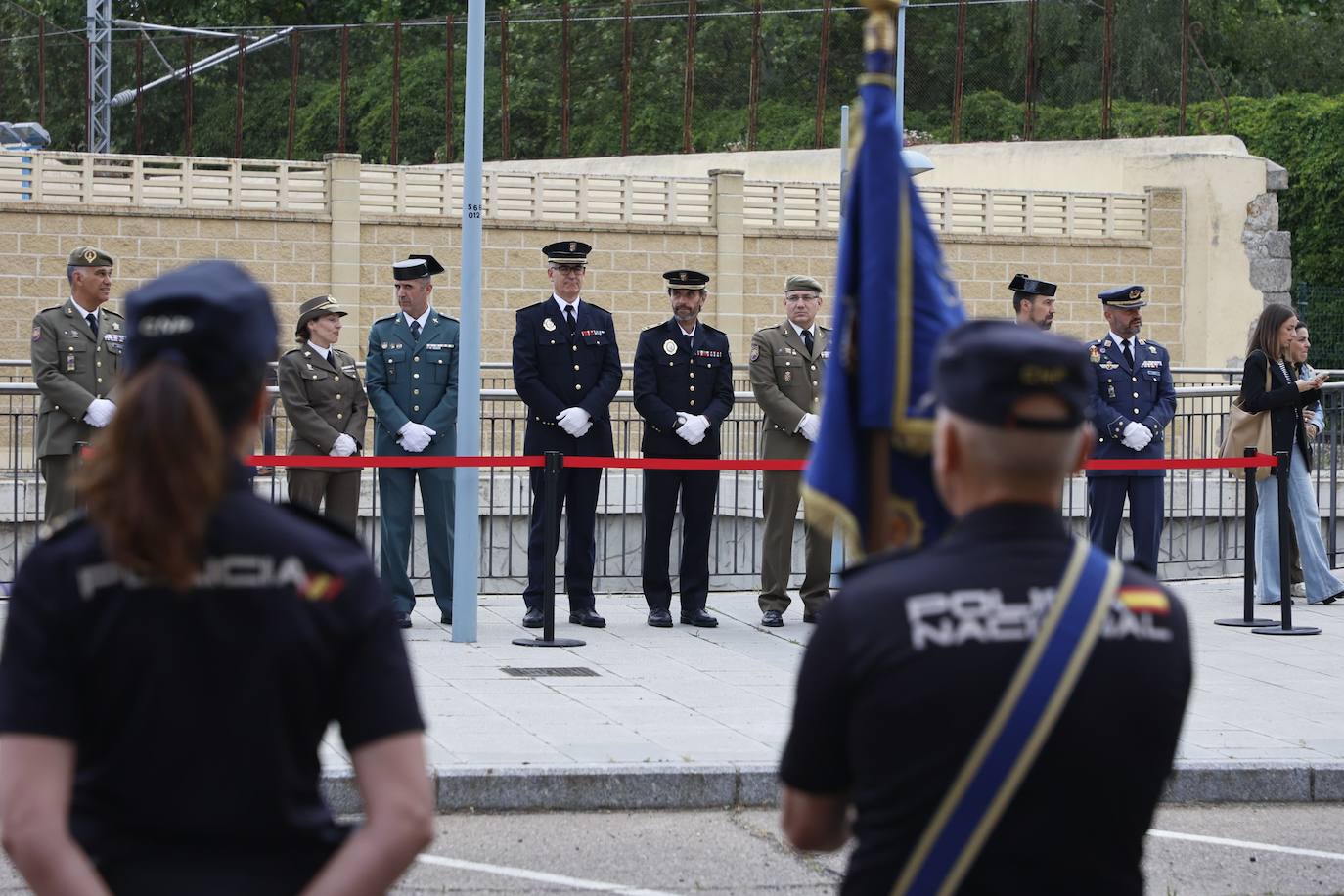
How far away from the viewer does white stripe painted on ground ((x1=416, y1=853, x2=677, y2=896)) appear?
588 cm

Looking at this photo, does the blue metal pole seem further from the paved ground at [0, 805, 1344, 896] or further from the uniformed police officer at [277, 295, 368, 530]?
the paved ground at [0, 805, 1344, 896]

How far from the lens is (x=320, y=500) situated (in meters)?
11.6

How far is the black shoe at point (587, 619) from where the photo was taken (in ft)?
37.0

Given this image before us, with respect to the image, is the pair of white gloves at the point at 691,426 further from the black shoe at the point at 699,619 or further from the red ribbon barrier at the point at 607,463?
the black shoe at the point at 699,619

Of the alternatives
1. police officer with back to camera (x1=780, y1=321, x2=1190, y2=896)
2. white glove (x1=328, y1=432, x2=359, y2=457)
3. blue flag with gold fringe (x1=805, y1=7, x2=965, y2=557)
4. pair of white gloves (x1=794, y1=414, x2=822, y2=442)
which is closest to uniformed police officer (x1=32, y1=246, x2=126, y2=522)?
white glove (x1=328, y1=432, x2=359, y2=457)

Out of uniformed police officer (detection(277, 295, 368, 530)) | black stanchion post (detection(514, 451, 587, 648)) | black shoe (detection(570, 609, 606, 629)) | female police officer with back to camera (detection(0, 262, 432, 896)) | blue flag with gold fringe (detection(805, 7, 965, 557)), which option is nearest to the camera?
female police officer with back to camera (detection(0, 262, 432, 896))

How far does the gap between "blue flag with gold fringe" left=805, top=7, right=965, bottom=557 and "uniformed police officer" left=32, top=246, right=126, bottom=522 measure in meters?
7.80

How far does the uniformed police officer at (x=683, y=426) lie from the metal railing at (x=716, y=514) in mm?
1741

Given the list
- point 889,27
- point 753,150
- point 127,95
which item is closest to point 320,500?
point 889,27

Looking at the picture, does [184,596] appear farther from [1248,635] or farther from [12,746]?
[1248,635]

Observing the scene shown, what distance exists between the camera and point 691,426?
11.2 meters

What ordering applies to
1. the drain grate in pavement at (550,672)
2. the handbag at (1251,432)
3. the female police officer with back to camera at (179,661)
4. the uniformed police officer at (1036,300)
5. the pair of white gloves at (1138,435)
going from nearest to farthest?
the female police officer with back to camera at (179,661) → the drain grate in pavement at (550,672) → the pair of white gloves at (1138,435) → the uniformed police officer at (1036,300) → the handbag at (1251,432)

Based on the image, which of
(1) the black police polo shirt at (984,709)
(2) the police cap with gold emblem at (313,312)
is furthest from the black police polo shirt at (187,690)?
(2) the police cap with gold emblem at (313,312)

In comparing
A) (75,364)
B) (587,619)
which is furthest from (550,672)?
(75,364)
